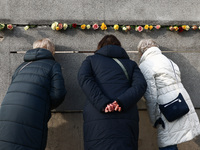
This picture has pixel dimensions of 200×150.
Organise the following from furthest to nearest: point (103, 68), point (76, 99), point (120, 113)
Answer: point (76, 99) → point (103, 68) → point (120, 113)

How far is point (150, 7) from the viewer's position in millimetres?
3721

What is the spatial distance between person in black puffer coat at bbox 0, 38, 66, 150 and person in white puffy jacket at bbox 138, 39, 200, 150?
130cm

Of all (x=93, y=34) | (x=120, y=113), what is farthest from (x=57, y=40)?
(x=120, y=113)

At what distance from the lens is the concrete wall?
353 cm

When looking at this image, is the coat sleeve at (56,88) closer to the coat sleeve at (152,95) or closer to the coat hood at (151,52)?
the coat sleeve at (152,95)

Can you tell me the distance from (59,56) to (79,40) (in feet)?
1.56

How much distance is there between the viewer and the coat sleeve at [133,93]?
7.11 feet

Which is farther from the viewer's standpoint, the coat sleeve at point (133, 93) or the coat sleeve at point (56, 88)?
the coat sleeve at point (56, 88)

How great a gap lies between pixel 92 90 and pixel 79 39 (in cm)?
166

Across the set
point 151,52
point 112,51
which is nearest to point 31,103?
point 112,51

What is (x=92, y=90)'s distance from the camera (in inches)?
87.0

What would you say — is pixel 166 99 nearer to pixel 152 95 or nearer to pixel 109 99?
pixel 152 95

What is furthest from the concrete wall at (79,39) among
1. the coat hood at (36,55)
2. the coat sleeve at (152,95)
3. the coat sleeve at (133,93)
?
the coat sleeve at (133,93)

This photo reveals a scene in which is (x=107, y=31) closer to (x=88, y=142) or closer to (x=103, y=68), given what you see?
(x=103, y=68)
